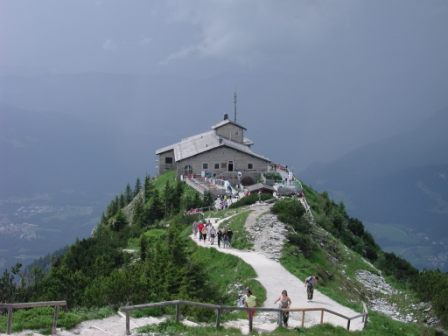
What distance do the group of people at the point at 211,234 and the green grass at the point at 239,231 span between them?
0.49 metres

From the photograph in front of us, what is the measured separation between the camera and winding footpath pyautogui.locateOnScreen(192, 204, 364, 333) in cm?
2309

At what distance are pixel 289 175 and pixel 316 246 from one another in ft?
113

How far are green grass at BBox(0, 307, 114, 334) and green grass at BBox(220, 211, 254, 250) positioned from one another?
57.6 ft

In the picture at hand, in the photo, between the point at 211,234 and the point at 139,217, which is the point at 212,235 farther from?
the point at 139,217

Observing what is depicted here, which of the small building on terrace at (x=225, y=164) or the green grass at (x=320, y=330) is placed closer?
the green grass at (x=320, y=330)

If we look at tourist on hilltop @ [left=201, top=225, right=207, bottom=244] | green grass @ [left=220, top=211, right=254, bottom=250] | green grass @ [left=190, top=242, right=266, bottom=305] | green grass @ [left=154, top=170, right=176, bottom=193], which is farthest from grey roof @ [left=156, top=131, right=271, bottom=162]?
green grass @ [left=190, top=242, right=266, bottom=305]

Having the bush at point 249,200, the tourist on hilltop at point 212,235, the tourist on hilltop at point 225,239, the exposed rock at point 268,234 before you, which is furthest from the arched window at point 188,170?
the tourist on hilltop at point 225,239

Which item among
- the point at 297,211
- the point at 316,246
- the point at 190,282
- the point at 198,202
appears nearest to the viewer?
the point at 190,282

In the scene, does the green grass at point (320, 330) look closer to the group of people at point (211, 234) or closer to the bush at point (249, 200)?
the group of people at point (211, 234)

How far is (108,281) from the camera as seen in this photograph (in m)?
23.5

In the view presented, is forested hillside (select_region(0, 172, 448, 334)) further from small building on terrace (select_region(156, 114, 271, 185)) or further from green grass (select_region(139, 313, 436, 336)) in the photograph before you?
small building on terrace (select_region(156, 114, 271, 185))

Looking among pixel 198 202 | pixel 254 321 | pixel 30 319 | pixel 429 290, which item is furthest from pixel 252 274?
pixel 198 202

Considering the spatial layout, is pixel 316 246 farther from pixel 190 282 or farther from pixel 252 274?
pixel 190 282

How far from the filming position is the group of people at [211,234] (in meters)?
38.1
